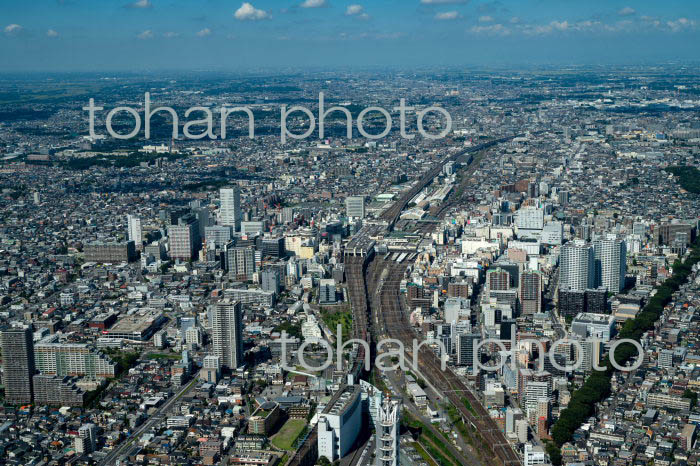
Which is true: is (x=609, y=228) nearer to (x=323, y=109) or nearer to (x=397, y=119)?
(x=397, y=119)

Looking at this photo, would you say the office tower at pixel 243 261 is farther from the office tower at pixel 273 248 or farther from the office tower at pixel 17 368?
the office tower at pixel 17 368

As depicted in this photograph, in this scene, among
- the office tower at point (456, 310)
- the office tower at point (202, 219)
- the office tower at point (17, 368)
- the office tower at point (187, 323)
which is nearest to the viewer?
the office tower at point (17, 368)

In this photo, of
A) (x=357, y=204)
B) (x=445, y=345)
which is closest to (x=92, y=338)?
(x=445, y=345)

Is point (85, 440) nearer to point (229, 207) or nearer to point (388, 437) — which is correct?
point (388, 437)

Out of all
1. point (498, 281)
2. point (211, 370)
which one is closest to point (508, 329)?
point (498, 281)

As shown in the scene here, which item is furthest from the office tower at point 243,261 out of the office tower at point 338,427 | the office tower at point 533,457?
the office tower at point 533,457
